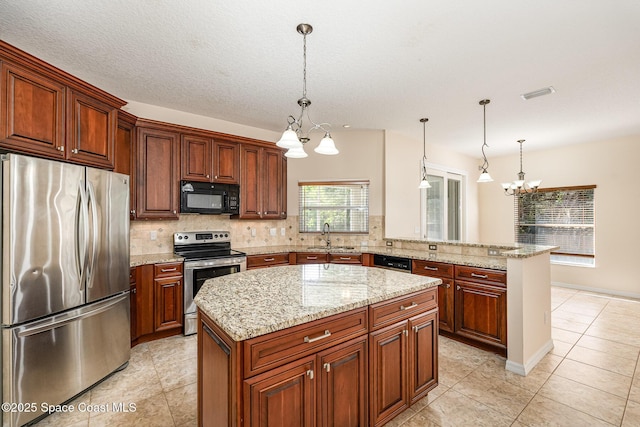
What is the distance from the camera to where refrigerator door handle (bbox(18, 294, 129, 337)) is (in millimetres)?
1870

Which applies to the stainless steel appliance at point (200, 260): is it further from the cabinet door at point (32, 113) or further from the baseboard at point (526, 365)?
the baseboard at point (526, 365)

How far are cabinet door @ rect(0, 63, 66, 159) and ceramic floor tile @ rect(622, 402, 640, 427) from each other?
4.45 meters

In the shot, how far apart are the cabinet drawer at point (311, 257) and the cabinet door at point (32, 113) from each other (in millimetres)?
2802

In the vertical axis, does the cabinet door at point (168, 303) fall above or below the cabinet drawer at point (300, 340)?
below

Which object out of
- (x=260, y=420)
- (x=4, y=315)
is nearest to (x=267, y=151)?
(x=4, y=315)

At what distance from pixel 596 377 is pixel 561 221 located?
4093mm

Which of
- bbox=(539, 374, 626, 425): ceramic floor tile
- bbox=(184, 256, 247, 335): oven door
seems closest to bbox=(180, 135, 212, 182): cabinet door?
bbox=(184, 256, 247, 335): oven door

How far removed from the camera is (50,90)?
6.88ft

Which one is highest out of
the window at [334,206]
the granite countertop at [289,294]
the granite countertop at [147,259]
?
the window at [334,206]

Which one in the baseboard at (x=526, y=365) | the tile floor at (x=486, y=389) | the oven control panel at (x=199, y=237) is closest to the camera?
the tile floor at (x=486, y=389)

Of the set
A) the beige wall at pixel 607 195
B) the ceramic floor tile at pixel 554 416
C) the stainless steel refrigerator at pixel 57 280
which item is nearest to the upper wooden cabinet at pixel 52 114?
the stainless steel refrigerator at pixel 57 280

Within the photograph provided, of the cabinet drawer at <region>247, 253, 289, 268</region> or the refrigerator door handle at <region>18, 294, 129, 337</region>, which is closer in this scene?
the refrigerator door handle at <region>18, 294, 129, 337</region>

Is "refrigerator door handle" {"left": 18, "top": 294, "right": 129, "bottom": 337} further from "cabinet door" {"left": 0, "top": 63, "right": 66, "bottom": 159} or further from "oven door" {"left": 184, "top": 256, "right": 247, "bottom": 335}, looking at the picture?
"cabinet door" {"left": 0, "top": 63, "right": 66, "bottom": 159}

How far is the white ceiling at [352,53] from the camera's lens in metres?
1.90
